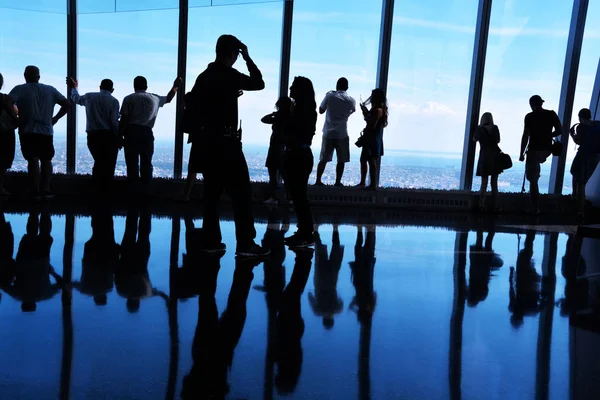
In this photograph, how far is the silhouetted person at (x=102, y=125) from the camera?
→ 7.83 m

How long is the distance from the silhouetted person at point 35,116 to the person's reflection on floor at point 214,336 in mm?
4166

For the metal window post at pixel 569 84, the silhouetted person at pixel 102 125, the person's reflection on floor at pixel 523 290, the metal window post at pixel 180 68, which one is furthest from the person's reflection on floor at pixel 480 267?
the metal window post at pixel 180 68

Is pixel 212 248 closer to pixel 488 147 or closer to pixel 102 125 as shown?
pixel 102 125

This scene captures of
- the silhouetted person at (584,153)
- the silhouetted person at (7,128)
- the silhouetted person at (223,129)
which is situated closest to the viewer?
the silhouetted person at (223,129)

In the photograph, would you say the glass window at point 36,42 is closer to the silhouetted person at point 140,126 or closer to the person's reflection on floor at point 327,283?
the silhouetted person at point 140,126

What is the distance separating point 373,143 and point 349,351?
6.16 meters

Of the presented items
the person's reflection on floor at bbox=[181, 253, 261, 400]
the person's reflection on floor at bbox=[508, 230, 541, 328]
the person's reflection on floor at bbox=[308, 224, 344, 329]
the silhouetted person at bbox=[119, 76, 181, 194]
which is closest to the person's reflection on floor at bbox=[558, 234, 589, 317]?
the person's reflection on floor at bbox=[508, 230, 541, 328]

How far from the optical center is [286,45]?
8.98 meters

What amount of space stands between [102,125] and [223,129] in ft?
12.9

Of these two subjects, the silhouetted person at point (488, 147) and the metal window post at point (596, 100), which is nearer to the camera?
the silhouetted person at point (488, 147)

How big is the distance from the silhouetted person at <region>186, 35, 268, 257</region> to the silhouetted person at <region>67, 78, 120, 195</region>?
371 centimetres

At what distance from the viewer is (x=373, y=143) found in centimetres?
855

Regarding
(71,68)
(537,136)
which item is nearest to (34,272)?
(71,68)

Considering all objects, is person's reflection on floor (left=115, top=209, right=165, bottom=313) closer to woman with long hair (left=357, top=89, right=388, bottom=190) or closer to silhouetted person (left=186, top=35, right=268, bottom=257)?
Answer: silhouetted person (left=186, top=35, right=268, bottom=257)
